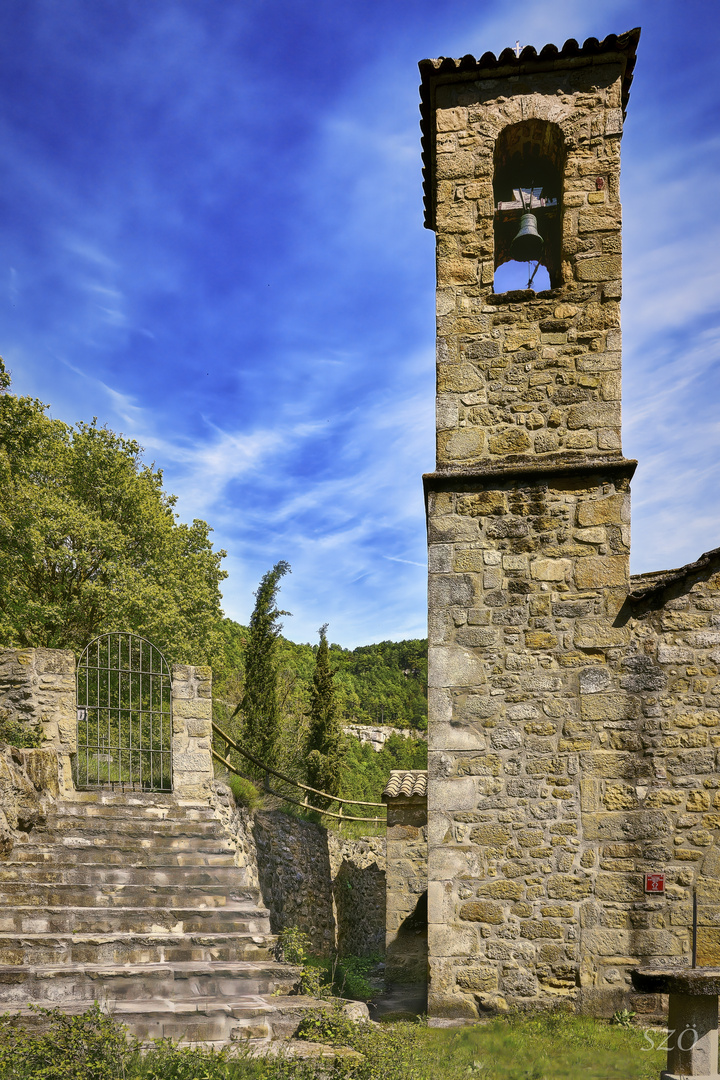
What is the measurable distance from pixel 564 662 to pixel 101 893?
14.2 feet

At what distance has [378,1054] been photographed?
443 cm

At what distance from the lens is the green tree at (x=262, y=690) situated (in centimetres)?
1520

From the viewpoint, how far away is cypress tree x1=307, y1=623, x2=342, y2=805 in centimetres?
1612

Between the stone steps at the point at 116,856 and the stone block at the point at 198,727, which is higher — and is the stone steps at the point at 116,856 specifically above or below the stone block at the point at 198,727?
below

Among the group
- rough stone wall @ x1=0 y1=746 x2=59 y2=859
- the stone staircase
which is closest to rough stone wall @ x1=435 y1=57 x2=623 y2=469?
the stone staircase

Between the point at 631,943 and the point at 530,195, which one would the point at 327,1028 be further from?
the point at 530,195

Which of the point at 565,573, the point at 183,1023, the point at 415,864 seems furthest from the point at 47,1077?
the point at 415,864

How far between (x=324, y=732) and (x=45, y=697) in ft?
30.4

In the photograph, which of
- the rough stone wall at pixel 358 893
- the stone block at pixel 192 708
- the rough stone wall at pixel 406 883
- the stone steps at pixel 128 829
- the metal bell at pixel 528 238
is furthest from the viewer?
the rough stone wall at pixel 358 893

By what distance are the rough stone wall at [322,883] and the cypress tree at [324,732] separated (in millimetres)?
1512

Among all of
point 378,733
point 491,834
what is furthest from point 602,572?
point 378,733

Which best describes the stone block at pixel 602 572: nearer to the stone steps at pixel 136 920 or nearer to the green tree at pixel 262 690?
the stone steps at pixel 136 920

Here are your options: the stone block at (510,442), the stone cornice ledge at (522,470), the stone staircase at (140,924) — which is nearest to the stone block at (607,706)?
the stone cornice ledge at (522,470)

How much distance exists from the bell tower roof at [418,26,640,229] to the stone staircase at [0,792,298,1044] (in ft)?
24.2
